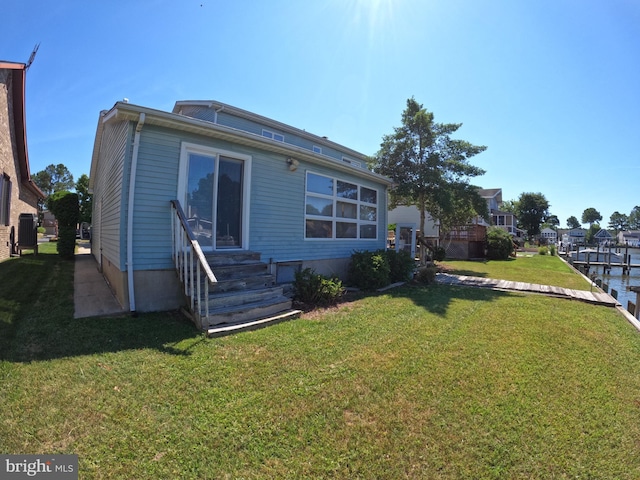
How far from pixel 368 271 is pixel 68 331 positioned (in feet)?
20.1

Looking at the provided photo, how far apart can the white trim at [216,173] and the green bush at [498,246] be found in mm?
21179

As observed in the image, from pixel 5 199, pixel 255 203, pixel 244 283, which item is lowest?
pixel 244 283

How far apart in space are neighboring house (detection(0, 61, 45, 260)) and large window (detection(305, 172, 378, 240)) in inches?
385

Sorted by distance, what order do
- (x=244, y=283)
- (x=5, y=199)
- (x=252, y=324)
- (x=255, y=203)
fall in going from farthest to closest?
(x=5, y=199) → (x=255, y=203) → (x=244, y=283) → (x=252, y=324)

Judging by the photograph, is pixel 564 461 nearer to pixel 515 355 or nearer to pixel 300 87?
pixel 515 355

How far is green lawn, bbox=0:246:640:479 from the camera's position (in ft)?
6.90

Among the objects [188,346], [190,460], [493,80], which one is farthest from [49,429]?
[493,80]

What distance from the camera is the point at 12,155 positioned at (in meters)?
11.1

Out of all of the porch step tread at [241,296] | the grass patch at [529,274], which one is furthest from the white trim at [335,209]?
the grass patch at [529,274]

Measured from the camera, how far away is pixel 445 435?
241 centimetres

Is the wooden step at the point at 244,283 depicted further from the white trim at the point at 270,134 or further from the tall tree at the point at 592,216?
the tall tree at the point at 592,216

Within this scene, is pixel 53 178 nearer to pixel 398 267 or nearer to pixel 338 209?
pixel 338 209

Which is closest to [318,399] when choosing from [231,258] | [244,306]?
[244,306]

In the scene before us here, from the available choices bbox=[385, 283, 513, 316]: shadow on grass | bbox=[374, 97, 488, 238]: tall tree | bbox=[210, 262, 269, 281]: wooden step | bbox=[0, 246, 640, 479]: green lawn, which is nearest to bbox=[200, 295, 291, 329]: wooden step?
bbox=[0, 246, 640, 479]: green lawn
